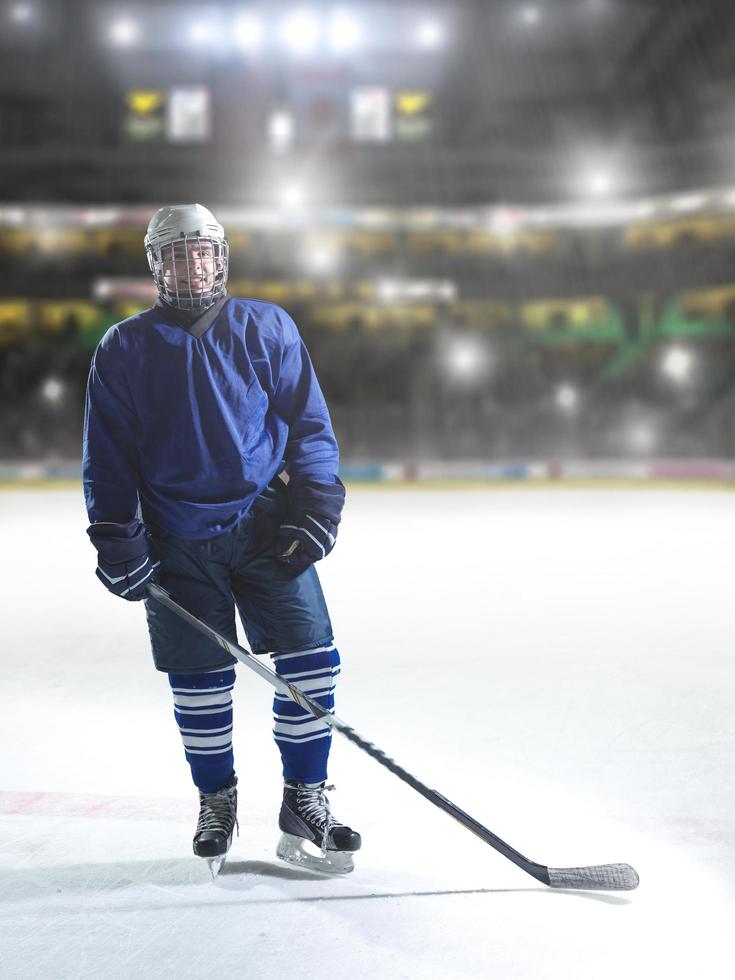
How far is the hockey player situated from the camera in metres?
2.20

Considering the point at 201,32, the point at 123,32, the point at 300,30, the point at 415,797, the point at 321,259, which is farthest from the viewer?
the point at 321,259

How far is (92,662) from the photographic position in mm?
4188

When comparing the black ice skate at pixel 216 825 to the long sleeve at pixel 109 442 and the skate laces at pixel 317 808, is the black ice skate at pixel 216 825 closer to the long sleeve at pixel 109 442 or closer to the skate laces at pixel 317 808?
the skate laces at pixel 317 808

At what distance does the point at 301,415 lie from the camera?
2322 mm

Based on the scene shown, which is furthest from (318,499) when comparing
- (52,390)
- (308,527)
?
(52,390)

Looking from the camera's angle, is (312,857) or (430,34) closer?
(312,857)

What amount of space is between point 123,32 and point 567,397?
488 inches

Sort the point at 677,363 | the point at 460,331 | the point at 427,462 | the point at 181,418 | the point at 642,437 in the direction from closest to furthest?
the point at 181,418, the point at 427,462, the point at 642,437, the point at 677,363, the point at 460,331

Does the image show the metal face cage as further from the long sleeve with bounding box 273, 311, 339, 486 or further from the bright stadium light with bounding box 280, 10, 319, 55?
the bright stadium light with bounding box 280, 10, 319, 55

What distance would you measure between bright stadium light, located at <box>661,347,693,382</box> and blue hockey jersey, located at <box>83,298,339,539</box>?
20.4 meters

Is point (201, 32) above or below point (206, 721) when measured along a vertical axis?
above

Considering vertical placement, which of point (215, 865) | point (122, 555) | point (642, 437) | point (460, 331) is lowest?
point (642, 437)

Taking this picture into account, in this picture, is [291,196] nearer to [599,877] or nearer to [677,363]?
[677,363]

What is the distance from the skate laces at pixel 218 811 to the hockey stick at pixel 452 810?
0.89 ft
